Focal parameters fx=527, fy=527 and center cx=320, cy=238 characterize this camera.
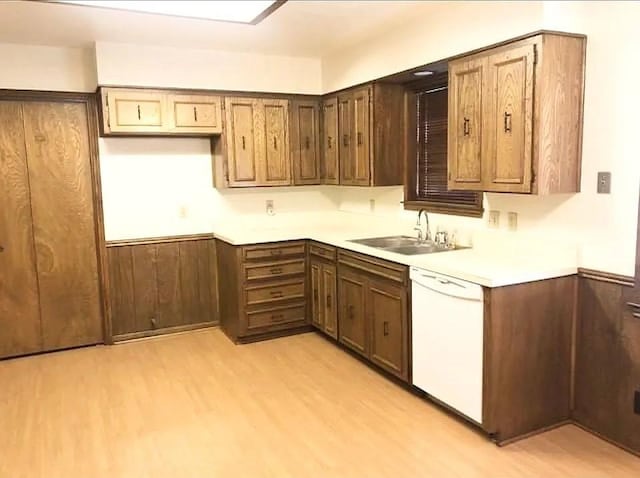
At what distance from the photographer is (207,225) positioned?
4922mm

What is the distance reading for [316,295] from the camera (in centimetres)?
458

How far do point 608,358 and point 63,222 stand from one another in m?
4.09

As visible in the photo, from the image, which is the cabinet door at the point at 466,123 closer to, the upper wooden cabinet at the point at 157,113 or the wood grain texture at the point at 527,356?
the wood grain texture at the point at 527,356

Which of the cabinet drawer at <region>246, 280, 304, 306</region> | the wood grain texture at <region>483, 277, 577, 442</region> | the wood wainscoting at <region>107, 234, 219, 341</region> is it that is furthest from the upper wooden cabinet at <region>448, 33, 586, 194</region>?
the wood wainscoting at <region>107, 234, 219, 341</region>

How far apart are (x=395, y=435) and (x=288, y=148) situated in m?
2.82

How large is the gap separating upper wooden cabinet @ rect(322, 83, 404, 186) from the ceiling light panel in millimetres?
1508

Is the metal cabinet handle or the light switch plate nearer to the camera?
the light switch plate

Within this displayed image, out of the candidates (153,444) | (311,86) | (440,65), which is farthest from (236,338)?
(440,65)

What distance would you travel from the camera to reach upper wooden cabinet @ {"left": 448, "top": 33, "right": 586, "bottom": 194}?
2721mm

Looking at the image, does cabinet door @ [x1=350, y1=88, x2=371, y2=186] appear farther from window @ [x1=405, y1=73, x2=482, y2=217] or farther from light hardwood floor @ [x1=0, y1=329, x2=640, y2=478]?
light hardwood floor @ [x1=0, y1=329, x2=640, y2=478]

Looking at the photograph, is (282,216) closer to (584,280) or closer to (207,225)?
(207,225)

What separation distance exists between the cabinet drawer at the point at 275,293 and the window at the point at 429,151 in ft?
3.93

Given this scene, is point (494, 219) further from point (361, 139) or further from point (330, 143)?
point (330, 143)

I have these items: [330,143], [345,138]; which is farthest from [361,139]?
[330,143]
